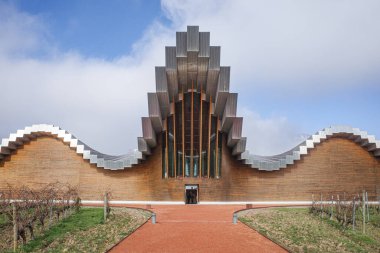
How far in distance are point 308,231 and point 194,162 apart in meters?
14.7

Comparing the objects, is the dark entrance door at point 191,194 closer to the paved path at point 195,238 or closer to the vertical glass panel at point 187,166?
the vertical glass panel at point 187,166

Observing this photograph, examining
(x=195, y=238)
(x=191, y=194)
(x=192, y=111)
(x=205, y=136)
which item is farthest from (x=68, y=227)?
(x=205, y=136)

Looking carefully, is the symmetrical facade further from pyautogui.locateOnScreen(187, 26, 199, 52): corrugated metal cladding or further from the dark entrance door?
pyautogui.locateOnScreen(187, 26, 199, 52): corrugated metal cladding

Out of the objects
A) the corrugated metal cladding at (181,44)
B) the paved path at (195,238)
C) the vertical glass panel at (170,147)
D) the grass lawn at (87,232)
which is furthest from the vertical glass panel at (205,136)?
the paved path at (195,238)

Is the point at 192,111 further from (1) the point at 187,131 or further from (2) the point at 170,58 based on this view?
(2) the point at 170,58

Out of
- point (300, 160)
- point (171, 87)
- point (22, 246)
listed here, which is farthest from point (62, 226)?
point (300, 160)

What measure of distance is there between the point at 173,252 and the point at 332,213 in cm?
1244

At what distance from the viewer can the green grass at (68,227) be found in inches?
532

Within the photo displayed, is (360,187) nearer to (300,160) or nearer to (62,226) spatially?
(300,160)

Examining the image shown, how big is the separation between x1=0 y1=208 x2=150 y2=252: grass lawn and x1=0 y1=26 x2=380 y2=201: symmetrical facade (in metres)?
8.94

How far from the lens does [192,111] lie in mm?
28797

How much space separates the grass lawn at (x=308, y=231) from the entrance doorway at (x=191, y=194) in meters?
8.25

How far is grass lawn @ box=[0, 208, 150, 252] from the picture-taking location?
521 inches

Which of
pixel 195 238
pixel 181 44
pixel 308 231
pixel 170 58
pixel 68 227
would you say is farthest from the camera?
pixel 170 58
